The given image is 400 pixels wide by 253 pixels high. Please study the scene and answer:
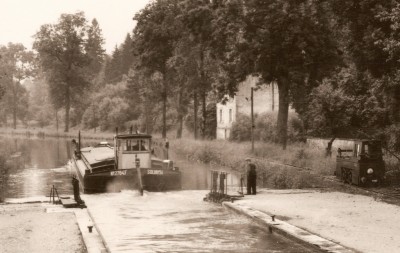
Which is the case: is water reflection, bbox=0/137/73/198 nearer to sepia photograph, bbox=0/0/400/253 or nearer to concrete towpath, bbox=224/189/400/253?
sepia photograph, bbox=0/0/400/253

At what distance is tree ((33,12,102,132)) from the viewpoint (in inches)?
3890

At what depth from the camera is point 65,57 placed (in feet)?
329

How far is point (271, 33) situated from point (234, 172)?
1003 cm

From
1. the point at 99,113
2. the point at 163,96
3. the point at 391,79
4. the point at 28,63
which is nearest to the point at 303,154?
the point at 391,79

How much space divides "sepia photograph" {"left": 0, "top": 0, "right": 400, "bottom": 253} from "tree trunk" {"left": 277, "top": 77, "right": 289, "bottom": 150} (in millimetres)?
137

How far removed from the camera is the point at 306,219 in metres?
18.7

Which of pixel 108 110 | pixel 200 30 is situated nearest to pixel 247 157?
pixel 200 30

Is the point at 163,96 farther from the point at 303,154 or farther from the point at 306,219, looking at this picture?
the point at 306,219

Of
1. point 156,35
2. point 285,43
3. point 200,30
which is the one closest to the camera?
point 285,43

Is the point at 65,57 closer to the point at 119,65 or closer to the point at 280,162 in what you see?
the point at 119,65

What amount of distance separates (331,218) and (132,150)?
16539 mm

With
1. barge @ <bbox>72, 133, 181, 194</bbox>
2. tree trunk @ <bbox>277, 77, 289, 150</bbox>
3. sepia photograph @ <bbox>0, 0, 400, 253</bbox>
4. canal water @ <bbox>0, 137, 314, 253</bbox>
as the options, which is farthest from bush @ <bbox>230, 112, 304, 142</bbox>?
barge @ <bbox>72, 133, 181, 194</bbox>

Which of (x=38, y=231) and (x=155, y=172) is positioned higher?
(x=155, y=172)

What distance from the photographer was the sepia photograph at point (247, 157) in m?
17.0
